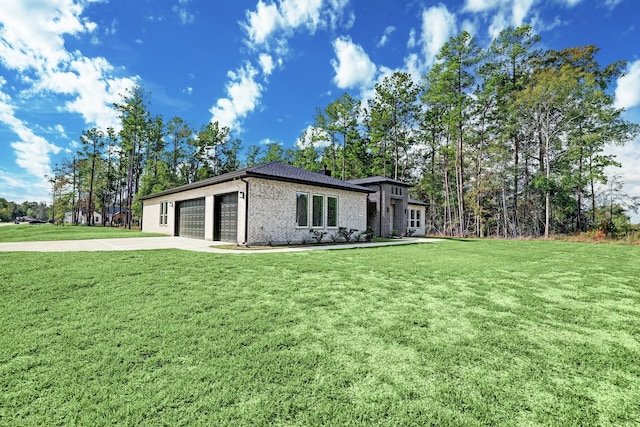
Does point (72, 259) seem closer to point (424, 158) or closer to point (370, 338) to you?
point (370, 338)

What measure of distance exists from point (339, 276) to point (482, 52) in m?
24.4

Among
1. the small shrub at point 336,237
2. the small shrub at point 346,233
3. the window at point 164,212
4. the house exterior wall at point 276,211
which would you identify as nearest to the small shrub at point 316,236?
the house exterior wall at point 276,211

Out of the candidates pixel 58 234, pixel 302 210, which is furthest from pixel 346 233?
pixel 58 234

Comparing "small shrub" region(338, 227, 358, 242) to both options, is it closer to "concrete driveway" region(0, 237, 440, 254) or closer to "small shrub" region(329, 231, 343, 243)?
"small shrub" region(329, 231, 343, 243)

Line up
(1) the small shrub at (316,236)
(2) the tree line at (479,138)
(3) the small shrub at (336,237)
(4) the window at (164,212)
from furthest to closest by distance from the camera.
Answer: (2) the tree line at (479,138), (4) the window at (164,212), (3) the small shrub at (336,237), (1) the small shrub at (316,236)

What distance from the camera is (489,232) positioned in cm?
2741

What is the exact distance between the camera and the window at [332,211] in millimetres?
13594

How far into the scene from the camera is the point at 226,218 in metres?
12.8

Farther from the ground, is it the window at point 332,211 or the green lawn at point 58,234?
the window at point 332,211

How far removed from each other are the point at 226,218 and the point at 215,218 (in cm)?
96

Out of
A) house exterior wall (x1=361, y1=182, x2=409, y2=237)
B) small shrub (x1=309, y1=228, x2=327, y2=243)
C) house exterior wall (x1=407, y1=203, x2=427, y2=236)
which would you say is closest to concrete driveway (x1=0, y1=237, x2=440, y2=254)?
small shrub (x1=309, y1=228, x2=327, y2=243)

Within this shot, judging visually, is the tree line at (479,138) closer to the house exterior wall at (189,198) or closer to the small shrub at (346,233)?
the house exterior wall at (189,198)

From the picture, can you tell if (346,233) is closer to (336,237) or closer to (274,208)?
(336,237)

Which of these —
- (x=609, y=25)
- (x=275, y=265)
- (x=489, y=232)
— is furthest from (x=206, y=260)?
(x=489, y=232)
